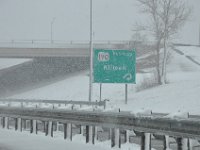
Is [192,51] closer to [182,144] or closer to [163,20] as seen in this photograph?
[163,20]

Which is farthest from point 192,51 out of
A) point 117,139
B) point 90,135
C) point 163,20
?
point 117,139

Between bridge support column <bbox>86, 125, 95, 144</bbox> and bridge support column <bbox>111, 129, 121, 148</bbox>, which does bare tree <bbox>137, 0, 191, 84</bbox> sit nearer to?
bridge support column <bbox>86, 125, 95, 144</bbox>

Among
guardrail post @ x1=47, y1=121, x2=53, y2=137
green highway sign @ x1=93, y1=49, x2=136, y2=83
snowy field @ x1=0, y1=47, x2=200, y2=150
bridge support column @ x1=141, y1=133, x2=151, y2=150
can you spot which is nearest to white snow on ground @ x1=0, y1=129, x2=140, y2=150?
snowy field @ x1=0, y1=47, x2=200, y2=150

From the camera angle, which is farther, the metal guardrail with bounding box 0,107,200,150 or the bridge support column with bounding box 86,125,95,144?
the bridge support column with bounding box 86,125,95,144

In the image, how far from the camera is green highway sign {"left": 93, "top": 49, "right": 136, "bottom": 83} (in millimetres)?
35316

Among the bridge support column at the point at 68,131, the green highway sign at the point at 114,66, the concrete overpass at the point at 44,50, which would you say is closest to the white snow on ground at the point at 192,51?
the concrete overpass at the point at 44,50

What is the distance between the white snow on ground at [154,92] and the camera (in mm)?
40875

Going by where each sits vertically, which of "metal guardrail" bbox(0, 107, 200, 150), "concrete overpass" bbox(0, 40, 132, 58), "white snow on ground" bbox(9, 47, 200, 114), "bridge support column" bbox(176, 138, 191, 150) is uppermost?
"concrete overpass" bbox(0, 40, 132, 58)

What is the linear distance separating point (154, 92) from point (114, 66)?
1221 cm

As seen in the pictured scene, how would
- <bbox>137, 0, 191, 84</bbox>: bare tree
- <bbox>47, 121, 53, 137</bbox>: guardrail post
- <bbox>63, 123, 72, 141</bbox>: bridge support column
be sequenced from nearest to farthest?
<bbox>63, 123, 72, 141</bbox>: bridge support column < <bbox>47, 121, 53, 137</bbox>: guardrail post < <bbox>137, 0, 191, 84</bbox>: bare tree

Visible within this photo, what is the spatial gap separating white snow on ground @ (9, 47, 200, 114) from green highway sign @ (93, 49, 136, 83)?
1880 mm

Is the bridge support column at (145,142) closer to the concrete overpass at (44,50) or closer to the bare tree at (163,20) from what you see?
the bare tree at (163,20)

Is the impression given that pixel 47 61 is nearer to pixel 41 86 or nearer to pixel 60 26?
pixel 41 86

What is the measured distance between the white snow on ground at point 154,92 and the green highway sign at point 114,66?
1.88 m
